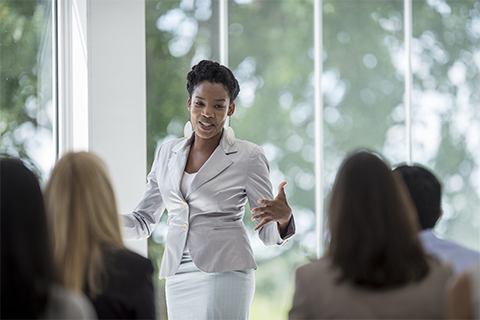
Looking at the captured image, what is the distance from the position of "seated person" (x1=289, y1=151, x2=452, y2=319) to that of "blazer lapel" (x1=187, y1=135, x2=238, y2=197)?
3.09 feet

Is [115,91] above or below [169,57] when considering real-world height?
below

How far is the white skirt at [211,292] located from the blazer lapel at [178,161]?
0.35 meters

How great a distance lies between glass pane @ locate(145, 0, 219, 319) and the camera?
4.05 m

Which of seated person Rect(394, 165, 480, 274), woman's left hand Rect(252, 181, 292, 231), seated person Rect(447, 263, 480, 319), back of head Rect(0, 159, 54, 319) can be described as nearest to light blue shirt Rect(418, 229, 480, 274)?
seated person Rect(394, 165, 480, 274)

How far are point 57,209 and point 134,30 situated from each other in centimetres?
277

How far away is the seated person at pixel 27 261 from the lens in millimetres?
1131

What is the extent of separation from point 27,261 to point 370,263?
89 cm

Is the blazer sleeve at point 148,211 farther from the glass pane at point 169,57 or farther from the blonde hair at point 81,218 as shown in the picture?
the glass pane at point 169,57

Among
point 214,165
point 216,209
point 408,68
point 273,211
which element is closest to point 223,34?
point 408,68

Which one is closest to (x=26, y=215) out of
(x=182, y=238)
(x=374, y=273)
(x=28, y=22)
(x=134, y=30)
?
(x=374, y=273)

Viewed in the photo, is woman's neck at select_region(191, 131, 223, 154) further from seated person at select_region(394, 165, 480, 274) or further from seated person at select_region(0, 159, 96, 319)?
seated person at select_region(0, 159, 96, 319)

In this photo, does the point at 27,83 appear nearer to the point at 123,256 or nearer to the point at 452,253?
the point at 123,256

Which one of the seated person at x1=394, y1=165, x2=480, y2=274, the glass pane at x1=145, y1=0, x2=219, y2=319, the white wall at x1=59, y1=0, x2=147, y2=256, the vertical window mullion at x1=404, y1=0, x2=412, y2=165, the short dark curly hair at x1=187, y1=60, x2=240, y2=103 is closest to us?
the seated person at x1=394, y1=165, x2=480, y2=274

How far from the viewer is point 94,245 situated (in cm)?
133
